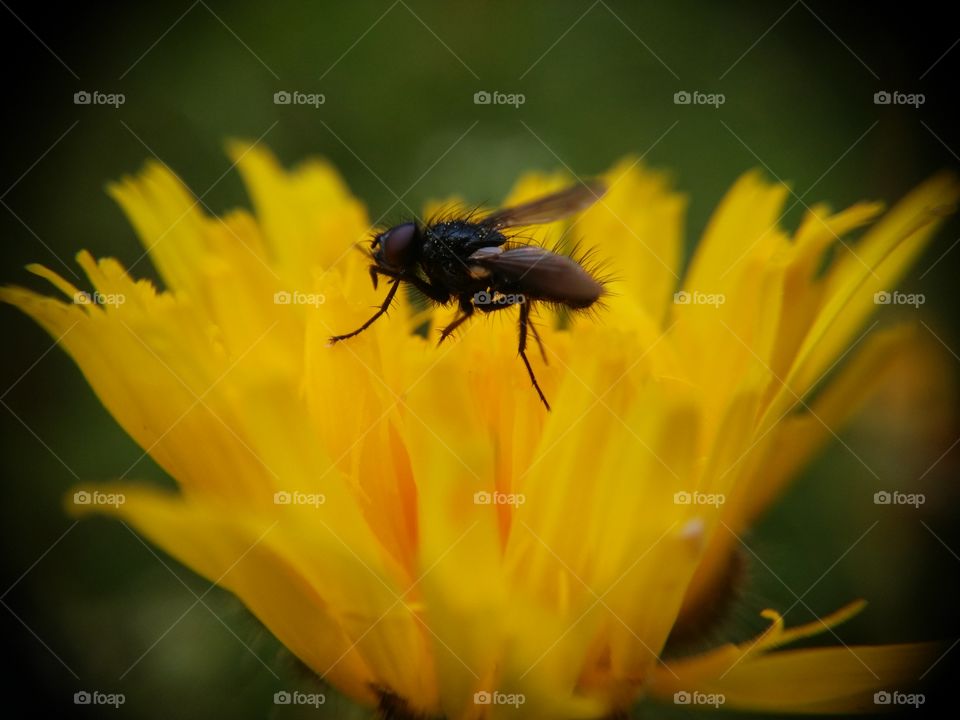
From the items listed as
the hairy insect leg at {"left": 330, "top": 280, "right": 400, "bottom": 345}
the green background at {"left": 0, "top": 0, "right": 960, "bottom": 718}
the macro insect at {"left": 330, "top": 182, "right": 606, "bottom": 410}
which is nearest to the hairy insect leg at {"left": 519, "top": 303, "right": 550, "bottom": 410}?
the macro insect at {"left": 330, "top": 182, "right": 606, "bottom": 410}

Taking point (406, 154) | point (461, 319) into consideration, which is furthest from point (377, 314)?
point (406, 154)

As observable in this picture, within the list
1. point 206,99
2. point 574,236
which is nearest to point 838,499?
point 574,236

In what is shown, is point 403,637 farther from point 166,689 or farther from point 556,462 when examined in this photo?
point 166,689

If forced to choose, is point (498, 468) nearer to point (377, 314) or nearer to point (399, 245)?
point (377, 314)

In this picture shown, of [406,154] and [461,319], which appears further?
[406,154]

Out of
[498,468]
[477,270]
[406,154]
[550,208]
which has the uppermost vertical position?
[406,154]
